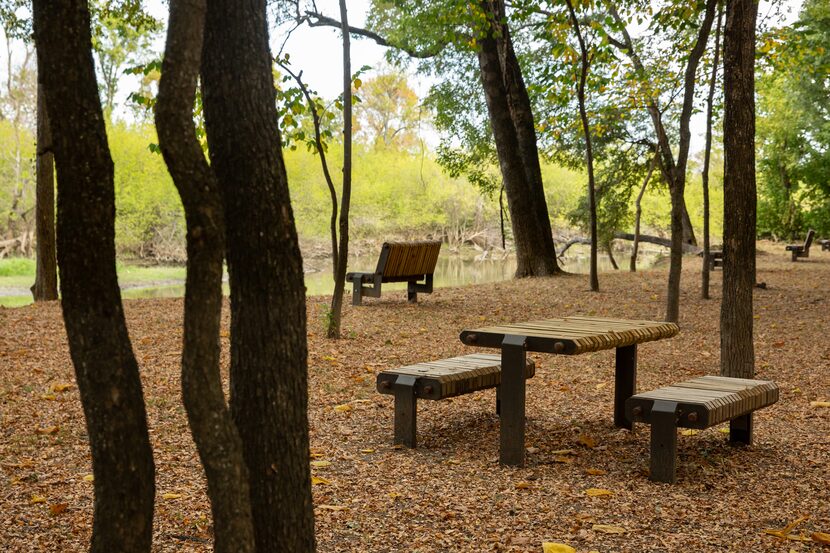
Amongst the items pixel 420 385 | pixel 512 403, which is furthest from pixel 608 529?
pixel 420 385

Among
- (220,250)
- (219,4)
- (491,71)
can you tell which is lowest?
(220,250)

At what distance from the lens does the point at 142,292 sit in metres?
25.3

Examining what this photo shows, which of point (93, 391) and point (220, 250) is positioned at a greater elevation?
point (220, 250)

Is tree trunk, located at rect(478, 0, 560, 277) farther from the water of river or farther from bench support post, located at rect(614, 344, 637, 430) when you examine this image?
bench support post, located at rect(614, 344, 637, 430)

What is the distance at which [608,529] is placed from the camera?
3787 mm

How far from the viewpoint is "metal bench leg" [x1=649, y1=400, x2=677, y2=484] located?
4515 mm

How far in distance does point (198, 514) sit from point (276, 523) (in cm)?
127

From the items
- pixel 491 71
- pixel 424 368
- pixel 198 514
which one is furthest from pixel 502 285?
pixel 198 514

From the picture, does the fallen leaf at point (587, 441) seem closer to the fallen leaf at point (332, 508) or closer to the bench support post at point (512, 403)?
the bench support post at point (512, 403)

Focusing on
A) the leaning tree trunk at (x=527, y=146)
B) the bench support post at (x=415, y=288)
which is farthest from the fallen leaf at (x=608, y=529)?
the leaning tree trunk at (x=527, y=146)

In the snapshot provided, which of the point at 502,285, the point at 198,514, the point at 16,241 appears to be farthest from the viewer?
the point at 16,241

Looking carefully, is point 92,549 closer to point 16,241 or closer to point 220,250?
point 220,250

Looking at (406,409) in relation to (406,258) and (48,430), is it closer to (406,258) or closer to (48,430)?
(48,430)

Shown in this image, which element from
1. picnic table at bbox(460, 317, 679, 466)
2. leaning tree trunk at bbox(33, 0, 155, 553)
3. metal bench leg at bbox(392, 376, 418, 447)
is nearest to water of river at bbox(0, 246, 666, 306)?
metal bench leg at bbox(392, 376, 418, 447)
